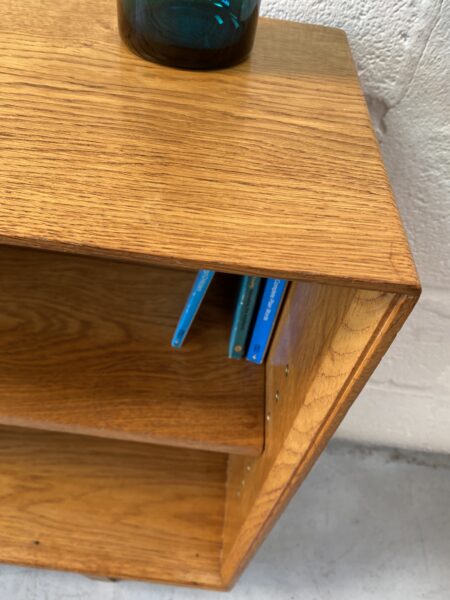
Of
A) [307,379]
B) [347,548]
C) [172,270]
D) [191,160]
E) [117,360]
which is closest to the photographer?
[191,160]

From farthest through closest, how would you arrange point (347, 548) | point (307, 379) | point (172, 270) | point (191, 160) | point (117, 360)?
point (347, 548), point (172, 270), point (117, 360), point (307, 379), point (191, 160)

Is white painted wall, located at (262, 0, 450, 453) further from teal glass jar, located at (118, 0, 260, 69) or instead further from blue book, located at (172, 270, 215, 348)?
blue book, located at (172, 270, 215, 348)

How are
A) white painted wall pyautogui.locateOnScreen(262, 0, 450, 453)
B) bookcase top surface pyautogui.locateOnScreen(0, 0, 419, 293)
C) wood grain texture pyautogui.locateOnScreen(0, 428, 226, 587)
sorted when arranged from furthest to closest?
wood grain texture pyautogui.locateOnScreen(0, 428, 226, 587) < white painted wall pyautogui.locateOnScreen(262, 0, 450, 453) < bookcase top surface pyautogui.locateOnScreen(0, 0, 419, 293)

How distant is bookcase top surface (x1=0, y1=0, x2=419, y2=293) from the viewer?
33 centimetres

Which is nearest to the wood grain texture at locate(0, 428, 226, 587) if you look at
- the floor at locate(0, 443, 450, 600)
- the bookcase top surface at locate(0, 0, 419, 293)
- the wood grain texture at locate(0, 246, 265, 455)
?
the floor at locate(0, 443, 450, 600)

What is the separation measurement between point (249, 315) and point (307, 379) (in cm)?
17

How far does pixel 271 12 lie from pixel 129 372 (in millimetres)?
430

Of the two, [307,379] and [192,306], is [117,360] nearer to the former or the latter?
[192,306]

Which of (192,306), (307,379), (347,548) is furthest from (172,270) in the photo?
(347,548)

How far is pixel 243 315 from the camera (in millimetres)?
648

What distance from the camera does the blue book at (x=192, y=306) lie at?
0.63m

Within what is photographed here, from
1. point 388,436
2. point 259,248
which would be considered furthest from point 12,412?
point 388,436

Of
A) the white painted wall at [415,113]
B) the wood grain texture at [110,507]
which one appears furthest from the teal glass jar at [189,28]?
the wood grain texture at [110,507]

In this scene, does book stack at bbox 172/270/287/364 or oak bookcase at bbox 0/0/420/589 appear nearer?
oak bookcase at bbox 0/0/420/589
